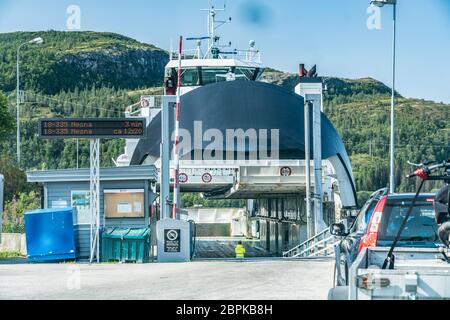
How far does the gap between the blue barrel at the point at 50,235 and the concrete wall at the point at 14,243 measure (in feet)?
24.1

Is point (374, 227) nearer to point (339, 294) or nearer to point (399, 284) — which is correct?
point (339, 294)

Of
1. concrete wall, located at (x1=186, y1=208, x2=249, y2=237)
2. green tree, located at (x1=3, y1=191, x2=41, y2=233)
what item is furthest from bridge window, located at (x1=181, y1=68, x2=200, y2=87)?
concrete wall, located at (x1=186, y1=208, x2=249, y2=237)

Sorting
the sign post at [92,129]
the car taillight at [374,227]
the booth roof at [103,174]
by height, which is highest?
the sign post at [92,129]

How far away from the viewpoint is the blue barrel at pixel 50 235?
2475 centimetres

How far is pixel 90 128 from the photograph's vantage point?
23594 mm

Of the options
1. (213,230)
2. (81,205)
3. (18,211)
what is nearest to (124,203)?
(81,205)

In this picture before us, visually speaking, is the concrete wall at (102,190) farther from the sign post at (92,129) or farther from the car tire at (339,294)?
the car tire at (339,294)

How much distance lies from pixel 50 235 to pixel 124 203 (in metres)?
2.93

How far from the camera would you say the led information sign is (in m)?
23.4

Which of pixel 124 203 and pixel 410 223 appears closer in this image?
pixel 410 223

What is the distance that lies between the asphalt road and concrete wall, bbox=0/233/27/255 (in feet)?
40.4

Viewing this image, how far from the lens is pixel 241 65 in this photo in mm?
46156

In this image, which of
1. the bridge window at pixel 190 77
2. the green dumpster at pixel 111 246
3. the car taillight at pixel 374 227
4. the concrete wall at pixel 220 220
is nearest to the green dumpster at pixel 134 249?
the green dumpster at pixel 111 246
